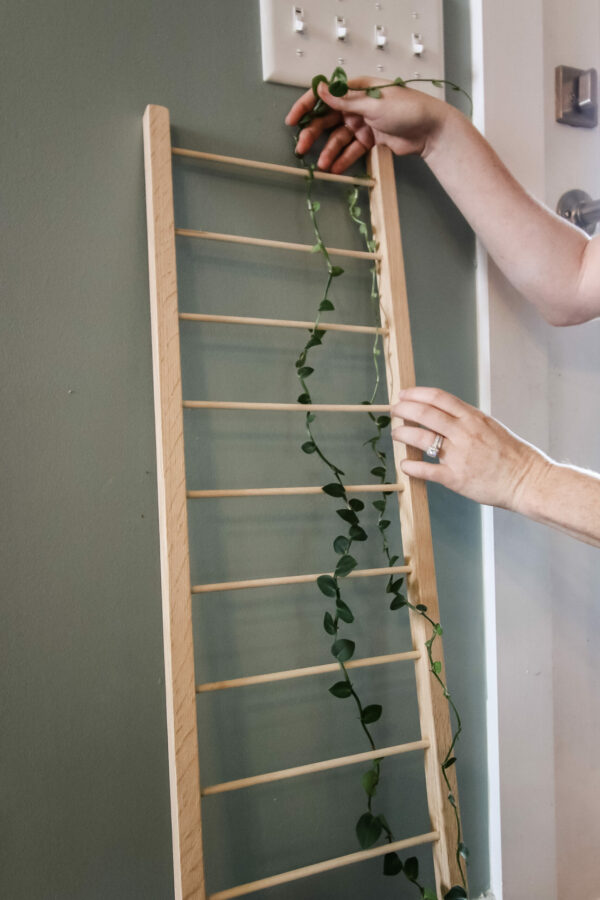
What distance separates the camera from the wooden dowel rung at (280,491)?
38.1 inches

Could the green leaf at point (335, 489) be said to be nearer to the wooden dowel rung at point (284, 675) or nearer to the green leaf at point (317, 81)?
the wooden dowel rung at point (284, 675)

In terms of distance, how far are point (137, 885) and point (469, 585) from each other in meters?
0.72

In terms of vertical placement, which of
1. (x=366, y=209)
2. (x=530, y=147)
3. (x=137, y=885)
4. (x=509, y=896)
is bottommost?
(x=509, y=896)

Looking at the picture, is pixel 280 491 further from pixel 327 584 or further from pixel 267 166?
pixel 267 166

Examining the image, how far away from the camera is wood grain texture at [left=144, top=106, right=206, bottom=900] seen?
894mm

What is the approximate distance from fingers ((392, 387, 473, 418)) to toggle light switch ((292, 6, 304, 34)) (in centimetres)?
61

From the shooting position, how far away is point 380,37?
3.78 ft

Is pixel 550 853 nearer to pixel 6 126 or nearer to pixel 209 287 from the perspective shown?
pixel 209 287

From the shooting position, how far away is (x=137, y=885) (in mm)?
990

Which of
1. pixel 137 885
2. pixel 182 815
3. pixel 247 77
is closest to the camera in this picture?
pixel 182 815

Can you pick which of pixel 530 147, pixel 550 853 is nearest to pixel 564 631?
pixel 550 853

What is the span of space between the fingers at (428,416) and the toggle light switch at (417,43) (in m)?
0.63

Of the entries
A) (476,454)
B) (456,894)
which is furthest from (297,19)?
(456,894)

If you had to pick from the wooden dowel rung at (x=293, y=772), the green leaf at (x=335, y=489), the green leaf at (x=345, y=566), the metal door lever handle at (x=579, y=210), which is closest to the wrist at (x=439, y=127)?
the metal door lever handle at (x=579, y=210)
